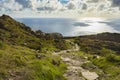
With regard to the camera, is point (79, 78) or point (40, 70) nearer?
point (40, 70)

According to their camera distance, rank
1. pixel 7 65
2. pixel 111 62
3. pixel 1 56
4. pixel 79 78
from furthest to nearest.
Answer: pixel 111 62 < pixel 79 78 < pixel 1 56 < pixel 7 65

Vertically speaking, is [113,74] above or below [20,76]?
below

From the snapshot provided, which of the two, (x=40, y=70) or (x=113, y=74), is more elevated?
(x=40, y=70)

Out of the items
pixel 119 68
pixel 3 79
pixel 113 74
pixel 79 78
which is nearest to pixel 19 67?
pixel 3 79

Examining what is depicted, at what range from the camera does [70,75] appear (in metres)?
85.2

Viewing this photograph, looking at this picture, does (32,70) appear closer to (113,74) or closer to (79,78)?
(79,78)

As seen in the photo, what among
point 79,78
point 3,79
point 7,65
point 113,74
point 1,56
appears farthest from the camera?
point 113,74

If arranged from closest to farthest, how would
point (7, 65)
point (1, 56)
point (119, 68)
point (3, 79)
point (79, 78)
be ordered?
point (3, 79)
point (7, 65)
point (1, 56)
point (79, 78)
point (119, 68)

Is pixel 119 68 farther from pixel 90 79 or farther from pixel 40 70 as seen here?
pixel 40 70

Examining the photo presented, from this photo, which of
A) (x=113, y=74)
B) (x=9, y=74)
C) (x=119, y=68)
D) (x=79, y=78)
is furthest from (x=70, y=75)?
(x=9, y=74)

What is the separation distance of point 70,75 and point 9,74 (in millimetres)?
35033

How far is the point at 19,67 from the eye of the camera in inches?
2277

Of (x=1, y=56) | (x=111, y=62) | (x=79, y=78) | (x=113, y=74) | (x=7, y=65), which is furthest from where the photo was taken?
(x=111, y=62)

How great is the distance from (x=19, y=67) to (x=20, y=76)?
592 cm
